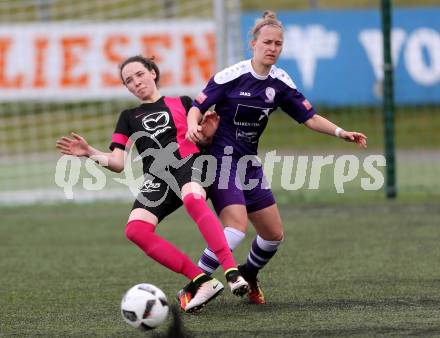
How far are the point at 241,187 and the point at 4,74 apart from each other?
7.45 metres

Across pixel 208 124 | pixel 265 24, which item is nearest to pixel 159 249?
pixel 208 124

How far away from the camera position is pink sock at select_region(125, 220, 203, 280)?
5875mm

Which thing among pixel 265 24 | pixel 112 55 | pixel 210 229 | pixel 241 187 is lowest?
pixel 210 229

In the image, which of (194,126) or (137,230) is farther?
(194,126)

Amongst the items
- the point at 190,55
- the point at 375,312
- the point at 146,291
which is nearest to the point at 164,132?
the point at 146,291

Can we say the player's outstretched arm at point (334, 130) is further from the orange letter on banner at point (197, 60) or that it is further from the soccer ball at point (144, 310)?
the orange letter on banner at point (197, 60)

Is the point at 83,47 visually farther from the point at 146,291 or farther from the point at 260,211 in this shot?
the point at 146,291

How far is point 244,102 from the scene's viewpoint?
6.27m

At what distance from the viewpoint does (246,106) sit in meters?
6.27

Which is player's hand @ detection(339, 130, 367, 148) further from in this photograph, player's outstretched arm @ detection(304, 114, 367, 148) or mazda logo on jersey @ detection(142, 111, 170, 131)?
mazda logo on jersey @ detection(142, 111, 170, 131)

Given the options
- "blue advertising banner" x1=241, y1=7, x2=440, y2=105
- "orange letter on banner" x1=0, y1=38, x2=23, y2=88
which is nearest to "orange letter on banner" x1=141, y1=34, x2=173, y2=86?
"blue advertising banner" x1=241, y1=7, x2=440, y2=105

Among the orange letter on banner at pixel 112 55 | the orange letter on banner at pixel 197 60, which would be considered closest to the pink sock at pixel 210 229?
the orange letter on banner at pixel 197 60

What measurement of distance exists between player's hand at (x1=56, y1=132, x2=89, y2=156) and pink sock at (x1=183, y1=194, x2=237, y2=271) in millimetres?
663

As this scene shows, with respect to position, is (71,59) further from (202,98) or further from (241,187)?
(241,187)
